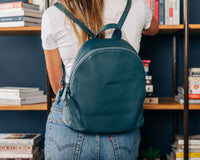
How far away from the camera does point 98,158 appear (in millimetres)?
858

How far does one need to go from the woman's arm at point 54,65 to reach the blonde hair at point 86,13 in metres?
0.16

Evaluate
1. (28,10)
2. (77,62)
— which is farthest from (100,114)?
(28,10)

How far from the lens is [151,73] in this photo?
2.00m

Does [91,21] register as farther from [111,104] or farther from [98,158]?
[98,158]

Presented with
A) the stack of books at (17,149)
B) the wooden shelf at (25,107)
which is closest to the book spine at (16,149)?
the stack of books at (17,149)

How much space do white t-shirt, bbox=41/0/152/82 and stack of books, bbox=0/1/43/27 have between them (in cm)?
72

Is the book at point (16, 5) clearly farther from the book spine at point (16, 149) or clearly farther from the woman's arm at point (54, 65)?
the book spine at point (16, 149)

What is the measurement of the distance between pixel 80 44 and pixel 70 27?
0.22 ft

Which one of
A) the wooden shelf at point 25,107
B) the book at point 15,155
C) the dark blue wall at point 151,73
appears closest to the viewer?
the wooden shelf at point 25,107

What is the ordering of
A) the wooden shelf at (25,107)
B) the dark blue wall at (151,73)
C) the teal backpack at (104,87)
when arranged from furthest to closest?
the dark blue wall at (151,73) → the wooden shelf at (25,107) → the teal backpack at (104,87)

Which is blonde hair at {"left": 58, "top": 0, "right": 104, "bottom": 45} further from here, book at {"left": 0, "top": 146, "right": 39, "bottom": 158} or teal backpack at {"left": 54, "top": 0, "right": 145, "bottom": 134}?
book at {"left": 0, "top": 146, "right": 39, "bottom": 158}

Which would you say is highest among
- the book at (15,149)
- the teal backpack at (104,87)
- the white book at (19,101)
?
the teal backpack at (104,87)

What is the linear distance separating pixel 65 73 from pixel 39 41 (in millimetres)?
1168

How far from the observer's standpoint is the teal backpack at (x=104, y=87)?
826mm
